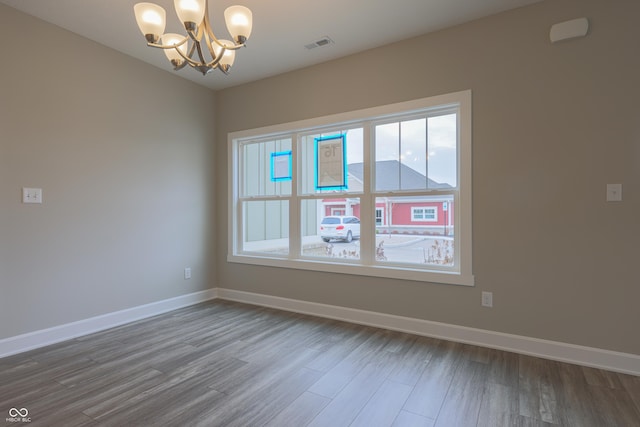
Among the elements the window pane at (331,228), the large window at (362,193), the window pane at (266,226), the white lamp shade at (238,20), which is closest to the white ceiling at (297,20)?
the large window at (362,193)

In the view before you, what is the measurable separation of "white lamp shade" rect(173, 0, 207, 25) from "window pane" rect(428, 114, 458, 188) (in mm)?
2230

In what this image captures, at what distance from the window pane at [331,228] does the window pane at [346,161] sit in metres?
0.14

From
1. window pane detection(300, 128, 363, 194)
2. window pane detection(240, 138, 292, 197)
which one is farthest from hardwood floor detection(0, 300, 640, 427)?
window pane detection(240, 138, 292, 197)

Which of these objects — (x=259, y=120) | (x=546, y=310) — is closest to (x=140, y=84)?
(x=259, y=120)

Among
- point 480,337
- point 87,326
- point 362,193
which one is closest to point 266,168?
point 362,193

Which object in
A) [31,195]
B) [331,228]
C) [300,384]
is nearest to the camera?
[300,384]

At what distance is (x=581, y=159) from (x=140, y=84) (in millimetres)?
4292

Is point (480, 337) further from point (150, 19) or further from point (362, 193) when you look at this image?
point (150, 19)

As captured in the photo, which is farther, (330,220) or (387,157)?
(330,220)

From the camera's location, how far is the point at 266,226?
4.26 metres

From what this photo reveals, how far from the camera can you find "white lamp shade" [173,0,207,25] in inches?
68.7

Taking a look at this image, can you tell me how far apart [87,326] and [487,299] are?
12.3 feet

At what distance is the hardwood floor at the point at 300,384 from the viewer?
1845 mm

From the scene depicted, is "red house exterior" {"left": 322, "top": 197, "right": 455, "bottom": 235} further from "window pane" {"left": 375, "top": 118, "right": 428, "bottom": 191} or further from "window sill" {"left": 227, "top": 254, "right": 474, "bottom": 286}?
"window sill" {"left": 227, "top": 254, "right": 474, "bottom": 286}
